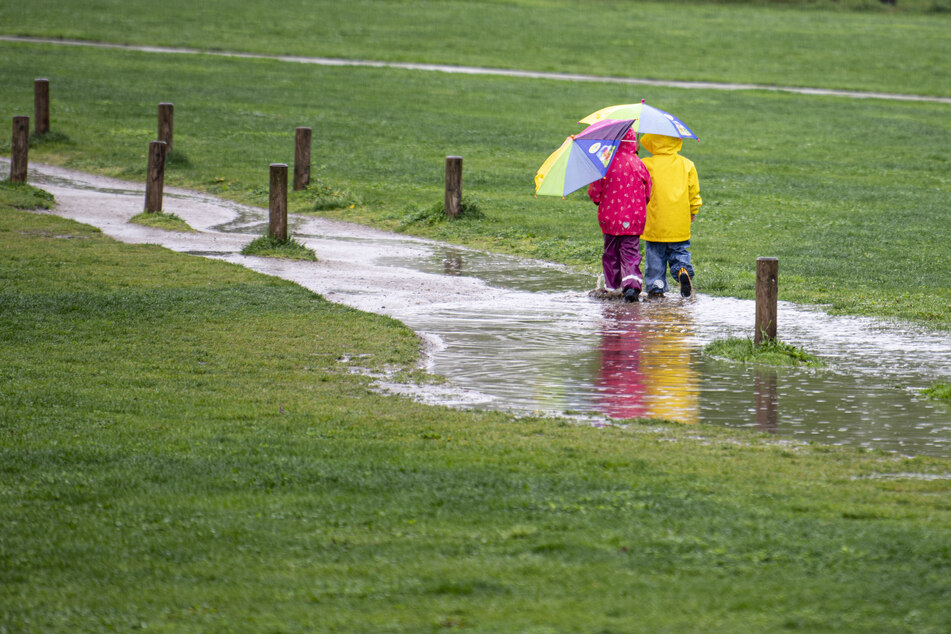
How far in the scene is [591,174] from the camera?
472 inches

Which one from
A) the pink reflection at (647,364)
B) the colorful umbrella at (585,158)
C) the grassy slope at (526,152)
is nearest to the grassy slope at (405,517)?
the pink reflection at (647,364)

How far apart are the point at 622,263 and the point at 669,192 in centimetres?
83

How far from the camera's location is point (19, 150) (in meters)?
19.6

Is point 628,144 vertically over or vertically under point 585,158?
over

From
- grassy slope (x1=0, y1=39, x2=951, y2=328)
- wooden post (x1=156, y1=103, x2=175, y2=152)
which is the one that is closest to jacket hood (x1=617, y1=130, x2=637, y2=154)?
grassy slope (x1=0, y1=39, x2=951, y2=328)

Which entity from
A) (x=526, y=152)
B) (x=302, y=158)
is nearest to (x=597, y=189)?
(x=302, y=158)

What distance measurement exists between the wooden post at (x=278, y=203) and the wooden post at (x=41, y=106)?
11.3m

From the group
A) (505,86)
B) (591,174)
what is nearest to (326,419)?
(591,174)

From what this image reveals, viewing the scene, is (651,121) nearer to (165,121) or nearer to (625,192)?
(625,192)

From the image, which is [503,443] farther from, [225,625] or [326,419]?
[225,625]

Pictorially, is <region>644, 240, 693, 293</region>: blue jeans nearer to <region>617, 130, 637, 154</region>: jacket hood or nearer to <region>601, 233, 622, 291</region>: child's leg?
<region>601, 233, 622, 291</region>: child's leg

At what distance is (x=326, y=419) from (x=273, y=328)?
10.3 ft

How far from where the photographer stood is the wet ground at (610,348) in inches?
325

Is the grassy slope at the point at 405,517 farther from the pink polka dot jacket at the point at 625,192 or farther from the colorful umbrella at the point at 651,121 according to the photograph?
the colorful umbrella at the point at 651,121
